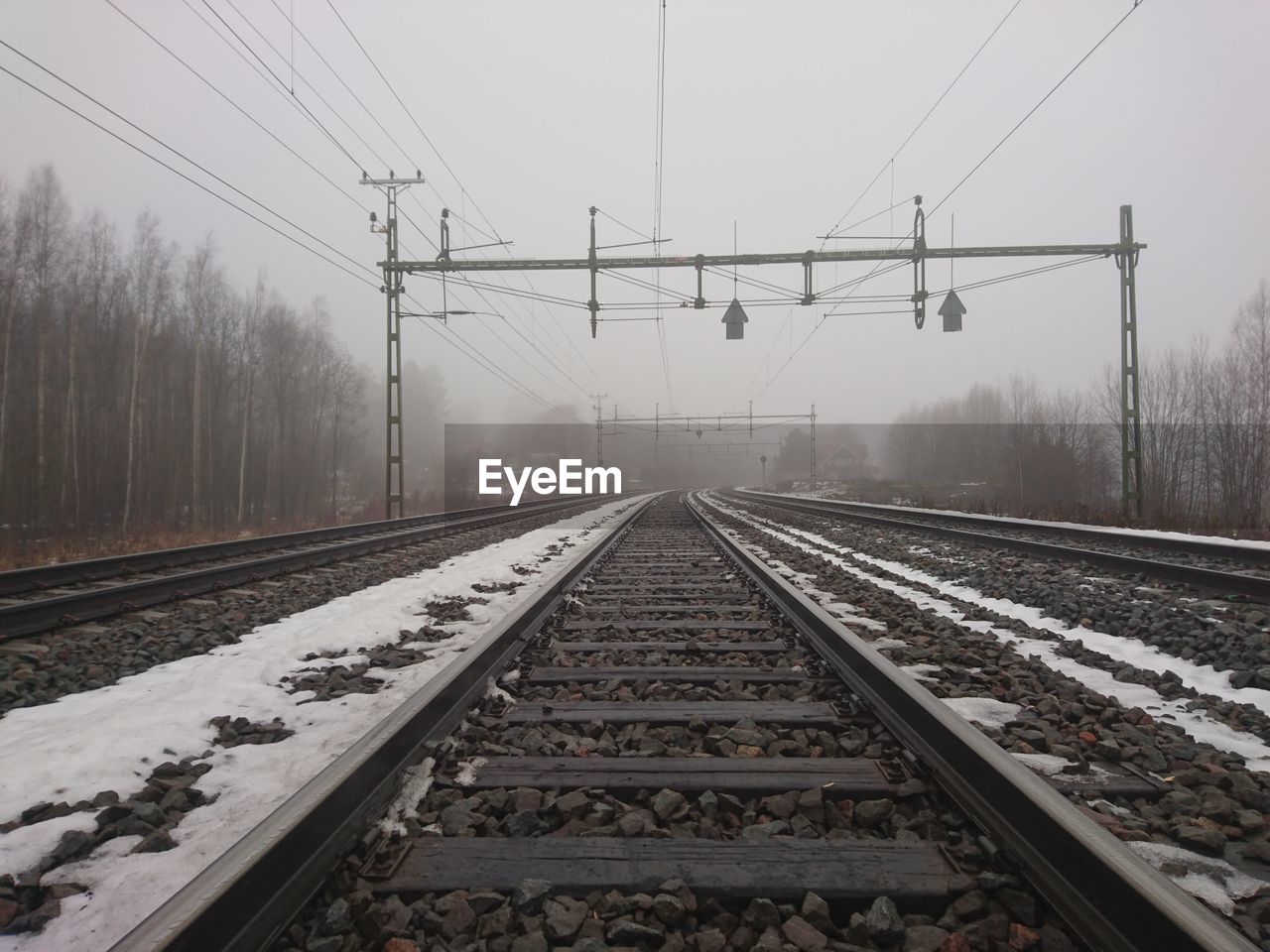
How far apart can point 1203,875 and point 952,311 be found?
47.8 feet

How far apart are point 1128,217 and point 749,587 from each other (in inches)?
660

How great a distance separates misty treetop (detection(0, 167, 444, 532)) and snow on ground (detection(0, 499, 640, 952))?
2179 cm

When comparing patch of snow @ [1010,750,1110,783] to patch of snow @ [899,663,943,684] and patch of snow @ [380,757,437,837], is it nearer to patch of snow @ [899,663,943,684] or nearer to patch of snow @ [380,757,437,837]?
patch of snow @ [899,663,943,684]

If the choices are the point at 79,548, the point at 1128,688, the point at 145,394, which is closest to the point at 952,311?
the point at 1128,688

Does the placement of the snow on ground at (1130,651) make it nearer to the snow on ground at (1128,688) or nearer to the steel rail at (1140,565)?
the snow on ground at (1128,688)

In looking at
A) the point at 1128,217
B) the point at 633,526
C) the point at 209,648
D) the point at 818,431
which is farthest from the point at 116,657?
the point at 818,431

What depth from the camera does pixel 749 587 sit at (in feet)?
21.0

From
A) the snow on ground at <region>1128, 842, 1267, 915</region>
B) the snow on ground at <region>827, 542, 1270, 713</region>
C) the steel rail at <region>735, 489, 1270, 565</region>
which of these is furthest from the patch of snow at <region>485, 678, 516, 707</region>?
the steel rail at <region>735, 489, 1270, 565</region>

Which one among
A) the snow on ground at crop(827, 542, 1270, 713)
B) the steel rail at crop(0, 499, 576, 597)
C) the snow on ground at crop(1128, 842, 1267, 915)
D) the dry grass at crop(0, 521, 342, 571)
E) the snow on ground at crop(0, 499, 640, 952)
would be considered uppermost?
the steel rail at crop(0, 499, 576, 597)

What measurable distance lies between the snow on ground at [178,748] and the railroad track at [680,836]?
0.35 metres

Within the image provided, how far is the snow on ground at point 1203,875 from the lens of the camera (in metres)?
→ 1.65

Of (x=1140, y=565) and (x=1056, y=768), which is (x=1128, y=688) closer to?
(x=1056, y=768)

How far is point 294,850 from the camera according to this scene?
5.44 ft

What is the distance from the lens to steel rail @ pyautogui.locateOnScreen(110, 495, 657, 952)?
1328mm
